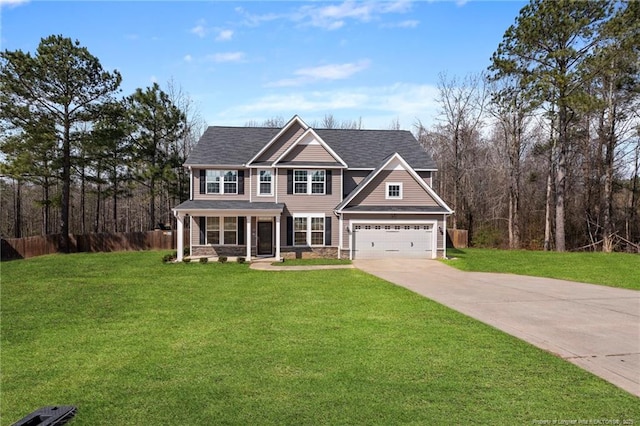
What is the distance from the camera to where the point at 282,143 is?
71.1 ft

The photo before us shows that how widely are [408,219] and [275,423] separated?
1727cm

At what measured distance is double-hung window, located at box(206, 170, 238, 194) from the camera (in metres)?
21.2

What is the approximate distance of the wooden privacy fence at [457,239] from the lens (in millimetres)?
27172

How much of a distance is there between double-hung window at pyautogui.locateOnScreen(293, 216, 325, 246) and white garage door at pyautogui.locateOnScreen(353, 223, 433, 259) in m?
2.00

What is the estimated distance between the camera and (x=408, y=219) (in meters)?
20.2

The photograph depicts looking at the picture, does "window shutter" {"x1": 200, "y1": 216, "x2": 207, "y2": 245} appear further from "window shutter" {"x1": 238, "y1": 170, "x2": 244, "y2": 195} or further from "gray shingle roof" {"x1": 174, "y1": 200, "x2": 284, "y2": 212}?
"window shutter" {"x1": 238, "y1": 170, "x2": 244, "y2": 195}

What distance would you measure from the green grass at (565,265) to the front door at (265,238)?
942cm

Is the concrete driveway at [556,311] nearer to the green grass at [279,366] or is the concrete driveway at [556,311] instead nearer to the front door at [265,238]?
→ the green grass at [279,366]

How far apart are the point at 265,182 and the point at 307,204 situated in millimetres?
2658

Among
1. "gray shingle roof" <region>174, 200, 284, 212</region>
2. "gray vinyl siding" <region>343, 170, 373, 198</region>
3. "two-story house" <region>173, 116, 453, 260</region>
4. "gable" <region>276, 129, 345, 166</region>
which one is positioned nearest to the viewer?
"gray shingle roof" <region>174, 200, 284, 212</region>

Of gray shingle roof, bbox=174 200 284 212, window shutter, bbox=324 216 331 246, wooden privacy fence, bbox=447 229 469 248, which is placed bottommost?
wooden privacy fence, bbox=447 229 469 248

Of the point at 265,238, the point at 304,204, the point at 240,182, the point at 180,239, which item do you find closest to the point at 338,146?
the point at 304,204

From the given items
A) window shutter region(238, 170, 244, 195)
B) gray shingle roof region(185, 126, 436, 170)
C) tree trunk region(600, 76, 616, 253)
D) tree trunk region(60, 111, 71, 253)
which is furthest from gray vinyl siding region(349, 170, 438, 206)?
tree trunk region(60, 111, 71, 253)

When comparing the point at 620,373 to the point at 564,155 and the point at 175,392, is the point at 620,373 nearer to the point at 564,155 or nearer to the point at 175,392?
the point at 175,392
